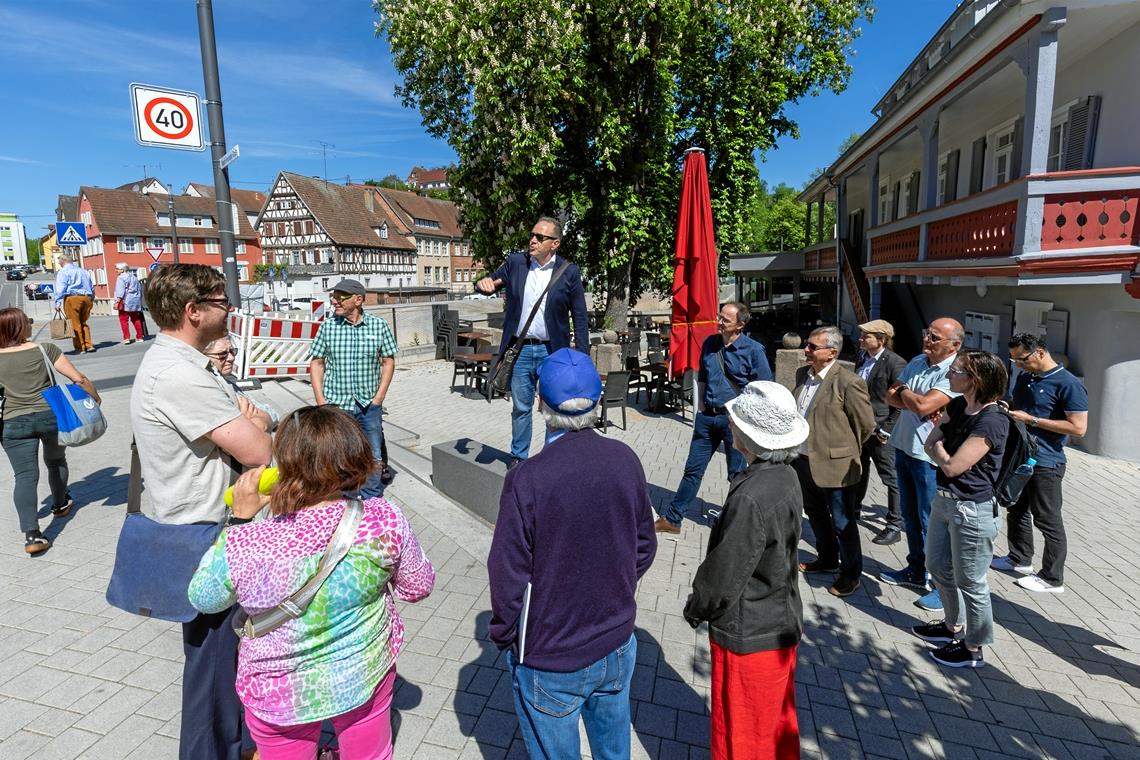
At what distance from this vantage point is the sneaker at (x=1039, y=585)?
14.3 ft

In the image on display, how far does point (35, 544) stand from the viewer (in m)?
4.84

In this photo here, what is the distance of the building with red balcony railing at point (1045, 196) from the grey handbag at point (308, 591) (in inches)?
325

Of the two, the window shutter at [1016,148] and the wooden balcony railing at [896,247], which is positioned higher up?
the window shutter at [1016,148]

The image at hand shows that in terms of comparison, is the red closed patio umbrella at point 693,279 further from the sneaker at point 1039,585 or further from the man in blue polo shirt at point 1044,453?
the sneaker at point 1039,585

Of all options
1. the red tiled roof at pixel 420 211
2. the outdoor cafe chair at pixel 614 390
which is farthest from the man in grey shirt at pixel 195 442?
the red tiled roof at pixel 420 211

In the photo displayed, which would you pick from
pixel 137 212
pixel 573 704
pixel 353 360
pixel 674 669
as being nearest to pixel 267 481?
pixel 573 704

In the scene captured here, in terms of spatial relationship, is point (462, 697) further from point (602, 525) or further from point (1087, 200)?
point (1087, 200)

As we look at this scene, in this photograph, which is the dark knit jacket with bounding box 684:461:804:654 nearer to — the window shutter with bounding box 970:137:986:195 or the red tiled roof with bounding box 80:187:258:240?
the window shutter with bounding box 970:137:986:195

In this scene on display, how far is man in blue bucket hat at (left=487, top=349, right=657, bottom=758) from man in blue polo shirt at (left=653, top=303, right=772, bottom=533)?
9.99 ft

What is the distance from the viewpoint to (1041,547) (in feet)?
16.5

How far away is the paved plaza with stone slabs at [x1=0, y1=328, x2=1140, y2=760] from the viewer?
9.52 feet

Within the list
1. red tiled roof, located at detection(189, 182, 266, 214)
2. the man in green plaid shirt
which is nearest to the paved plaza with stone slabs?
the man in green plaid shirt

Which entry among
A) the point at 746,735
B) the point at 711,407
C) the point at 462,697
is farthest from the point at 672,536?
the point at 746,735

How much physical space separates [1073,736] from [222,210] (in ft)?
25.9
